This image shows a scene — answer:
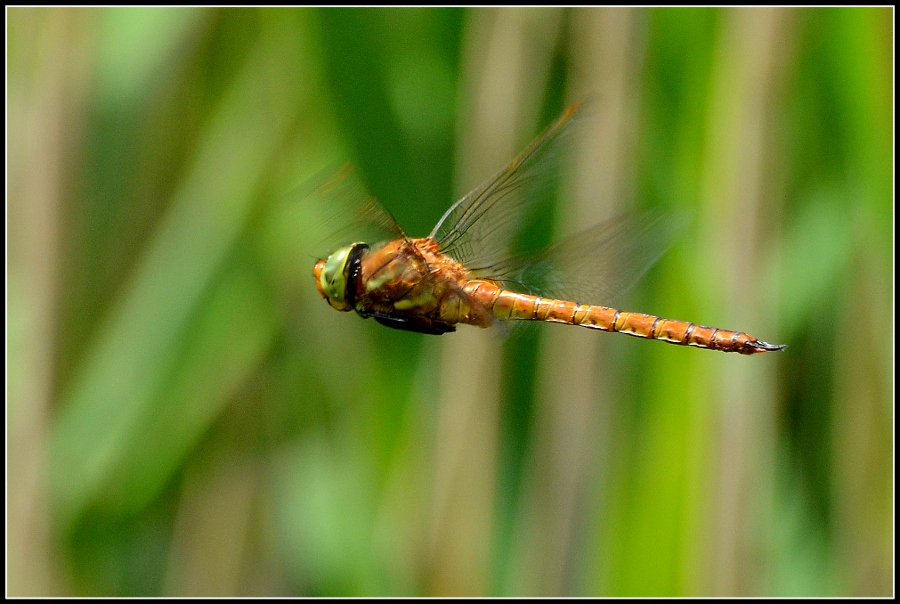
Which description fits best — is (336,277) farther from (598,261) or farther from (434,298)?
(598,261)

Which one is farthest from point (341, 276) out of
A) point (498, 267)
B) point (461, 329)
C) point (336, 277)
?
point (461, 329)

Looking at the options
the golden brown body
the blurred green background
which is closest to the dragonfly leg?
the golden brown body

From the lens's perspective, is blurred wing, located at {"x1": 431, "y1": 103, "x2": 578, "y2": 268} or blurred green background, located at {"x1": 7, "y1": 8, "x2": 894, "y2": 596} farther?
blurred green background, located at {"x1": 7, "y1": 8, "x2": 894, "y2": 596}

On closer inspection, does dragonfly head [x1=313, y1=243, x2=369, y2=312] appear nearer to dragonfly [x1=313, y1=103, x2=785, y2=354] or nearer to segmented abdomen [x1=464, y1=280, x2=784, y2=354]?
dragonfly [x1=313, y1=103, x2=785, y2=354]

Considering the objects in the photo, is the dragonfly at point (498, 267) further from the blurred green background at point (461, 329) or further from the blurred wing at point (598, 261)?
the blurred green background at point (461, 329)

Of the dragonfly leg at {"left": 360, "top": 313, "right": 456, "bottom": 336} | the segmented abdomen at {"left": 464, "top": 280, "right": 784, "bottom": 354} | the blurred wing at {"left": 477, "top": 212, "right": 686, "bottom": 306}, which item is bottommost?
the dragonfly leg at {"left": 360, "top": 313, "right": 456, "bottom": 336}

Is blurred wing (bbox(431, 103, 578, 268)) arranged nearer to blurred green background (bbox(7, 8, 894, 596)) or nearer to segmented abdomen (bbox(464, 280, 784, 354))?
segmented abdomen (bbox(464, 280, 784, 354))

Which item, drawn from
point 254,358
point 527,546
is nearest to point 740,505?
point 527,546

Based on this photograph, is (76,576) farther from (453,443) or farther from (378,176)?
(378,176)

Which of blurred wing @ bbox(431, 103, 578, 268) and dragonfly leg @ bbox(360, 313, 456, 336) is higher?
blurred wing @ bbox(431, 103, 578, 268)
